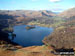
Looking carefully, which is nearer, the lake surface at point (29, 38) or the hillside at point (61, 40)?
the hillside at point (61, 40)

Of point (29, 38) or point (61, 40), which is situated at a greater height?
point (61, 40)

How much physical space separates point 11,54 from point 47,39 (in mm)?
43535

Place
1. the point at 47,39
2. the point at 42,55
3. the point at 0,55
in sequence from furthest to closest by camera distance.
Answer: the point at 47,39
the point at 42,55
the point at 0,55

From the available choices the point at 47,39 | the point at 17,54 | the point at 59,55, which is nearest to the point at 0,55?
the point at 17,54

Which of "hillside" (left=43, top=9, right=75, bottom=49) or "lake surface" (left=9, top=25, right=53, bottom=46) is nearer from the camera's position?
"hillside" (left=43, top=9, right=75, bottom=49)

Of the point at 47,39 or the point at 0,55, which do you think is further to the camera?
the point at 47,39

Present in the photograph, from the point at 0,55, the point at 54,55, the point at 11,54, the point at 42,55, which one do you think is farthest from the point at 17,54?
the point at 54,55

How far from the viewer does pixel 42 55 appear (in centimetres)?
3669

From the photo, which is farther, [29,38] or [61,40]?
[29,38]

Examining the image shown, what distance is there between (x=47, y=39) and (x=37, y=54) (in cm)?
4118

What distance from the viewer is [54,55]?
124 feet

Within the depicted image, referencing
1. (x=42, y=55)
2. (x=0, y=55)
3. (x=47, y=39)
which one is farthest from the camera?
(x=47, y=39)

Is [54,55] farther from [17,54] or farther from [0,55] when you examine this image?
[0,55]

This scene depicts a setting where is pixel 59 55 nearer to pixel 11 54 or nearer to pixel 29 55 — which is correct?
pixel 29 55
